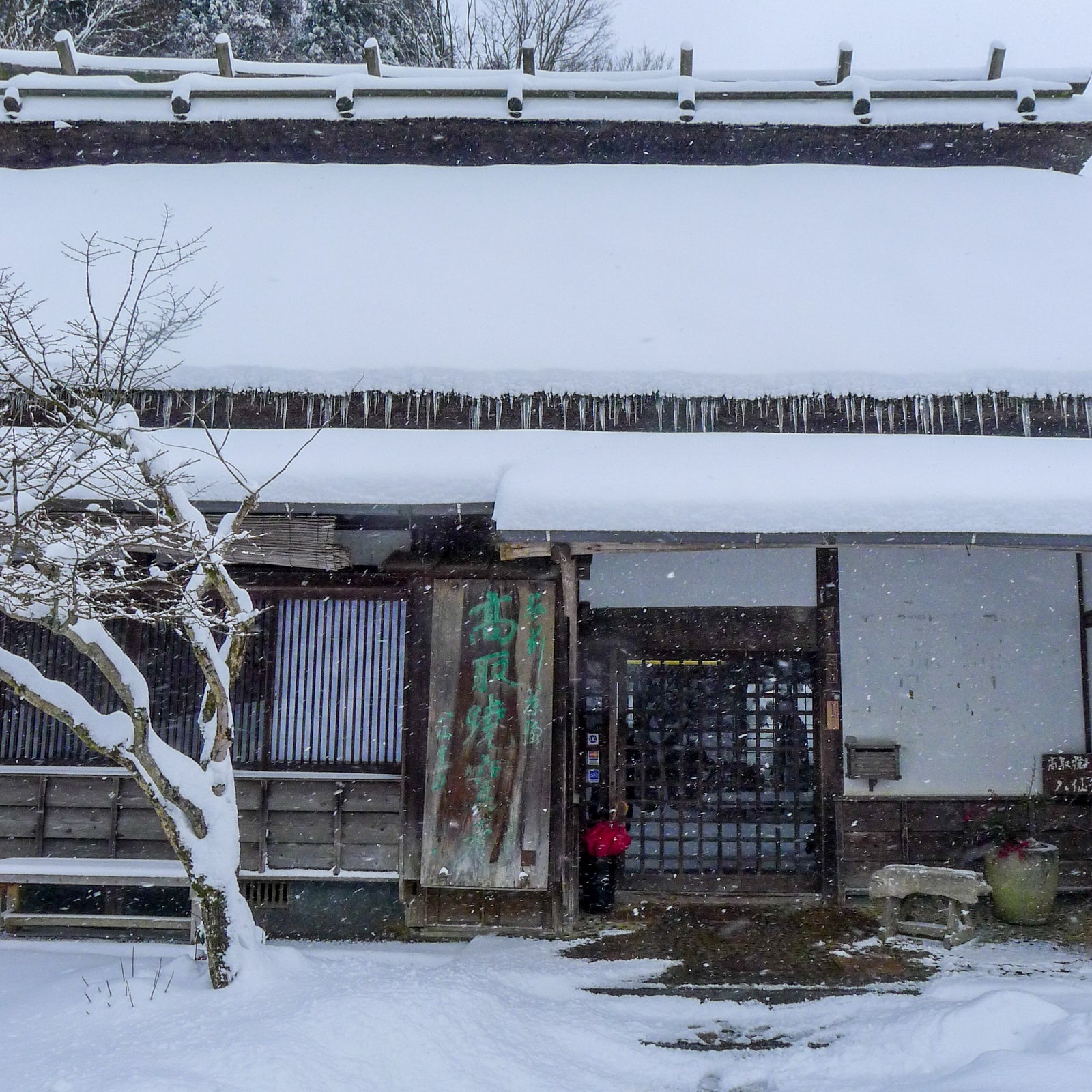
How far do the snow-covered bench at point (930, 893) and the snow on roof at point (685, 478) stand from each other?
2.65 m

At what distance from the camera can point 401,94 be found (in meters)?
8.31

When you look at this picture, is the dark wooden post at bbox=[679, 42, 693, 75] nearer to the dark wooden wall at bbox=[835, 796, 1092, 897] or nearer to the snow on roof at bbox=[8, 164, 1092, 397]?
the snow on roof at bbox=[8, 164, 1092, 397]

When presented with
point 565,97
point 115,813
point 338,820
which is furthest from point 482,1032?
point 565,97

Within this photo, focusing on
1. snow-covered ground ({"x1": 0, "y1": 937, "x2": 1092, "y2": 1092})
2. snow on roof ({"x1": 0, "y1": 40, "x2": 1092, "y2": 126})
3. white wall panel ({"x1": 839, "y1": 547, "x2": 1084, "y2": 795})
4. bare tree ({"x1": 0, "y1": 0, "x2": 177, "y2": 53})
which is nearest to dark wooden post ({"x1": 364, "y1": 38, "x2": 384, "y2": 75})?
snow on roof ({"x1": 0, "y1": 40, "x2": 1092, "y2": 126})

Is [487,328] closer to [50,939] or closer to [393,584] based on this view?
[393,584]

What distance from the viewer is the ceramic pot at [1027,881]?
6.63 meters

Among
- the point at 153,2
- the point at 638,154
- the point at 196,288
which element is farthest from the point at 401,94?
the point at 153,2

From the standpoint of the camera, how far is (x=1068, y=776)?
7.16 meters

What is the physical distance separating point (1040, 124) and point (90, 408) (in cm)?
834

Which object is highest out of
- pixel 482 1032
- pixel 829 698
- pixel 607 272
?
pixel 607 272

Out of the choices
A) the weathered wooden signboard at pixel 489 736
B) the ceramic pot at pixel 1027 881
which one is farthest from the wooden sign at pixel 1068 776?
the weathered wooden signboard at pixel 489 736

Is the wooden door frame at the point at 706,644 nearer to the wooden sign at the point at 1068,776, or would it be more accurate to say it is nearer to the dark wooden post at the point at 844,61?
the wooden sign at the point at 1068,776

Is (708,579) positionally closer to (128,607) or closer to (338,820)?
(338,820)

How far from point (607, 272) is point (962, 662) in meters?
4.31
